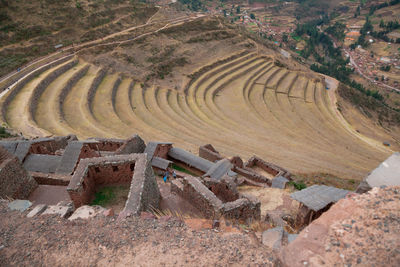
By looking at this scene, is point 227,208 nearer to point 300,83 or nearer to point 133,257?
point 133,257

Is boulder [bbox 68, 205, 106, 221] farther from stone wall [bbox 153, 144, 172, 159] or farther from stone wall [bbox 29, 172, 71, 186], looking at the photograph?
stone wall [bbox 153, 144, 172, 159]

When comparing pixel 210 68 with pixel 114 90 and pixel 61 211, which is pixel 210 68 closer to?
pixel 114 90

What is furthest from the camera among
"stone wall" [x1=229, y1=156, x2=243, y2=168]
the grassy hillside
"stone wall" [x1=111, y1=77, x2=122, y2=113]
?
the grassy hillside

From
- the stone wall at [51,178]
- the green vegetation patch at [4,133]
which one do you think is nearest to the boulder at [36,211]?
the stone wall at [51,178]

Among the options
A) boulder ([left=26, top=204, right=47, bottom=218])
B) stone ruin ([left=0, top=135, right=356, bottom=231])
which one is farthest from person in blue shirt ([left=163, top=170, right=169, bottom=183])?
boulder ([left=26, top=204, right=47, bottom=218])

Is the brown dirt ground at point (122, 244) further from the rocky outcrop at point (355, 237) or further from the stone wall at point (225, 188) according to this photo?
the stone wall at point (225, 188)

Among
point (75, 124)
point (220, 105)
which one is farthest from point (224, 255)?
point (220, 105)
